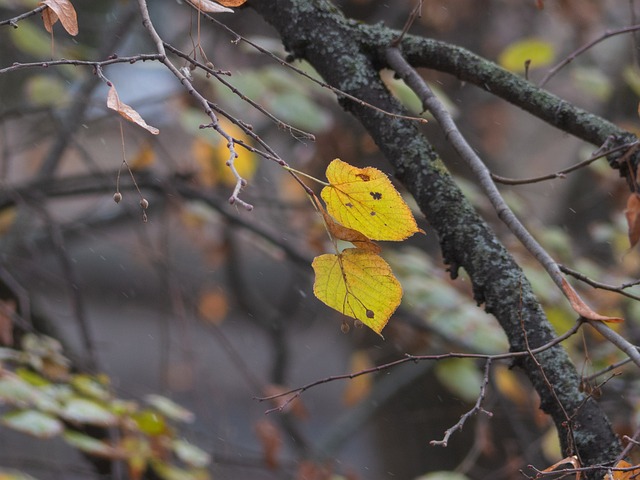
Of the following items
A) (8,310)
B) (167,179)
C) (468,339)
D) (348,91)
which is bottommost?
(8,310)

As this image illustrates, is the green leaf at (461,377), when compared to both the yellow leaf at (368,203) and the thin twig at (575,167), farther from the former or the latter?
the yellow leaf at (368,203)

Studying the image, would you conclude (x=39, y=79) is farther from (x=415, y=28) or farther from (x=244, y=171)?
(x=415, y=28)

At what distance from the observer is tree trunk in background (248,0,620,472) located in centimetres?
76

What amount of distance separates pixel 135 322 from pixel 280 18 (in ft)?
24.2

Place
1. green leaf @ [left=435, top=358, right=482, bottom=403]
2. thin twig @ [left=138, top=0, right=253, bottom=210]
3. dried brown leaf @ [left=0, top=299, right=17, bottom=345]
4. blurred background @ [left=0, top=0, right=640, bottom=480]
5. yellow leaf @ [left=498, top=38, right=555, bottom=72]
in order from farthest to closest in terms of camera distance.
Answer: green leaf @ [left=435, top=358, right=482, bottom=403] < blurred background @ [left=0, top=0, right=640, bottom=480] < yellow leaf @ [left=498, top=38, right=555, bottom=72] < dried brown leaf @ [left=0, top=299, right=17, bottom=345] < thin twig @ [left=138, top=0, right=253, bottom=210]

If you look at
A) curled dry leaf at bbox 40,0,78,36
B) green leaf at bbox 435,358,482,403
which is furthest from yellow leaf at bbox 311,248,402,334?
green leaf at bbox 435,358,482,403

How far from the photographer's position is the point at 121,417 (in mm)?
1457

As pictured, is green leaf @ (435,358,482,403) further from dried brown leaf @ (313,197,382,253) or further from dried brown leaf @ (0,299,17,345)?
dried brown leaf @ (313,197,382,253)

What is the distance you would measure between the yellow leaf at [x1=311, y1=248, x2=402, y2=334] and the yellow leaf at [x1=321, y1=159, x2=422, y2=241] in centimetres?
3

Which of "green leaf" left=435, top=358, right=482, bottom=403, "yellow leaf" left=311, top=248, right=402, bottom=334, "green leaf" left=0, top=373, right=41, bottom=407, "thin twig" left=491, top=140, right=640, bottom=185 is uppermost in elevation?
"green leaf" left=435, top=358, right=482, bottom=403

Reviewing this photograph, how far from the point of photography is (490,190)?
80 centimetres

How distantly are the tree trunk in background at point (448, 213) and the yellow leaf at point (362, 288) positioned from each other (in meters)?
0.15

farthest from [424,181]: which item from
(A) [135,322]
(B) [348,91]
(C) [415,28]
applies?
(A) [135,322]

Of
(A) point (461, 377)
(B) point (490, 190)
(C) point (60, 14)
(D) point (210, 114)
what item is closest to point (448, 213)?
(B) point (490, 190)
